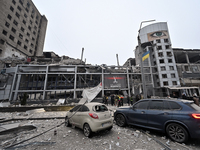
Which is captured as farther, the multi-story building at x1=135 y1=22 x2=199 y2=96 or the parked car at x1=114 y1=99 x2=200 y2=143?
the multi-story building at x1=135 y1=22 x2=199 y2=96

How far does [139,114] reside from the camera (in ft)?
15.6

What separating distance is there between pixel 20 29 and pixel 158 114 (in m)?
50.2

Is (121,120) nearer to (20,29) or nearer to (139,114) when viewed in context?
(139,114)

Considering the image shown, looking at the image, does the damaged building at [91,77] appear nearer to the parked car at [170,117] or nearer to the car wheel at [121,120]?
the car wheel at [121,120]

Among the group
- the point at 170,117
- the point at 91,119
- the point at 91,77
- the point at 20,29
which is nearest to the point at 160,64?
the point at 91,77

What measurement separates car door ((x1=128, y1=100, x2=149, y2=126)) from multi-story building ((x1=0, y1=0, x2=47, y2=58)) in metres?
38.2

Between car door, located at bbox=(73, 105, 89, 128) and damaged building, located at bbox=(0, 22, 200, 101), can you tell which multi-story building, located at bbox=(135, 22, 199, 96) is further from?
car door, located at bbox=(73, 105, 89, 128)

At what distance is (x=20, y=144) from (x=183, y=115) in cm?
692

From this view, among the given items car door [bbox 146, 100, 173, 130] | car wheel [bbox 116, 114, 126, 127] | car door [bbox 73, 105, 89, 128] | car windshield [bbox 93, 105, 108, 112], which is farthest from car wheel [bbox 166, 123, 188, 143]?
car door [bbox 73, 105, 89, 128]

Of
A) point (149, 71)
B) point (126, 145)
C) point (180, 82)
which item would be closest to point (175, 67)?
point (180, 82)

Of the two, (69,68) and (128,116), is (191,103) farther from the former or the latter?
(69,68)

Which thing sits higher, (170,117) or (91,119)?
(170,117)

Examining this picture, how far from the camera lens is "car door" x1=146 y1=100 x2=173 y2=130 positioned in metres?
3.95

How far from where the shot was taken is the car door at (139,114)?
4.59 meters
